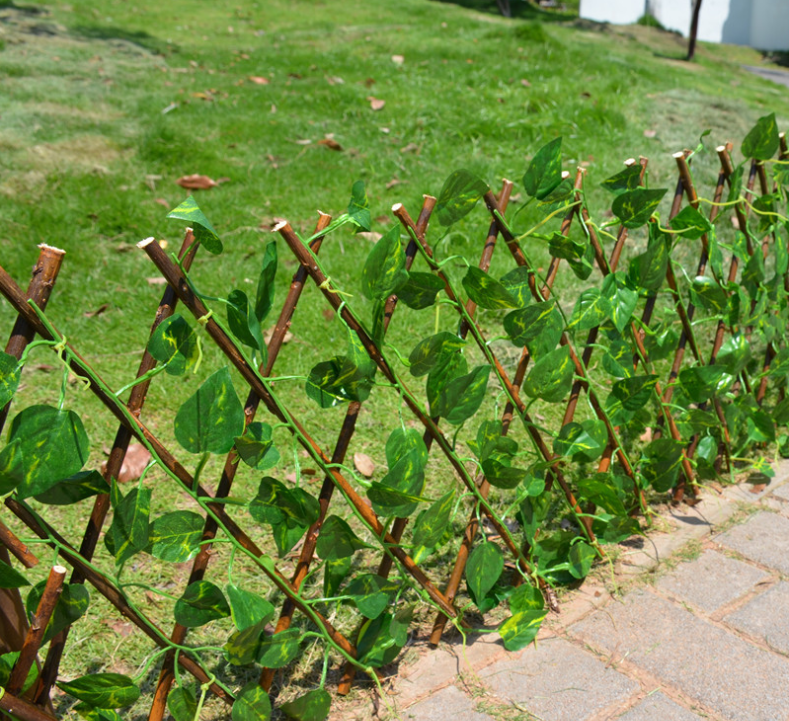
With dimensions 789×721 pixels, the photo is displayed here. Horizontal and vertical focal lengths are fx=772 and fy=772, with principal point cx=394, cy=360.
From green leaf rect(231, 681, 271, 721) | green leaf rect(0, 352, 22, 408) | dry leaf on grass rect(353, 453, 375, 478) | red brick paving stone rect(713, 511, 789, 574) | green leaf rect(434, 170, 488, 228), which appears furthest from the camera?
dry leaf on grass rect(353, 453, 375, 478)

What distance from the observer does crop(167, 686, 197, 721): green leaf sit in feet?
4.97

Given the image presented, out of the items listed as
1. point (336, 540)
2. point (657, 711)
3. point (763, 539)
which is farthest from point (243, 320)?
point (763, 539)

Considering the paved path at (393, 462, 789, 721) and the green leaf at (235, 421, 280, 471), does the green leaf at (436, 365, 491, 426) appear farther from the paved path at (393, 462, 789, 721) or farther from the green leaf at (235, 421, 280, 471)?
the paved path at (393, 462, 789, 721)

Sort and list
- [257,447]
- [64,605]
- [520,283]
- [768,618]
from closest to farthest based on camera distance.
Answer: [64,605] → [257,447] → [520,283] → [768,618]

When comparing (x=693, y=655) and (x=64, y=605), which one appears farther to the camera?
(x=693, y=655)

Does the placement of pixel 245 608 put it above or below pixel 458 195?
below

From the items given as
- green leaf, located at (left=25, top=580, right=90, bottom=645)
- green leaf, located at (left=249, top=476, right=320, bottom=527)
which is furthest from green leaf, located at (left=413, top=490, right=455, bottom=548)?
green leaf, located at (left=25, top=580, right=90, bottom=645)

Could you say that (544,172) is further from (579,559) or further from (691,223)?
(579,559)

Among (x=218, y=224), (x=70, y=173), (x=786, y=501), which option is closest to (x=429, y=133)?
(x=218, y=224)

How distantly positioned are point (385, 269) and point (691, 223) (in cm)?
106

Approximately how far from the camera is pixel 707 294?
7.80ft

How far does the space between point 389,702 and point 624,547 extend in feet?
3.08

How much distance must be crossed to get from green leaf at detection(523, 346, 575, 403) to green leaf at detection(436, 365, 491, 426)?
8.6 inches

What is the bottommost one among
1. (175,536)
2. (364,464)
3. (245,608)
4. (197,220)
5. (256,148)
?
(364,464)
